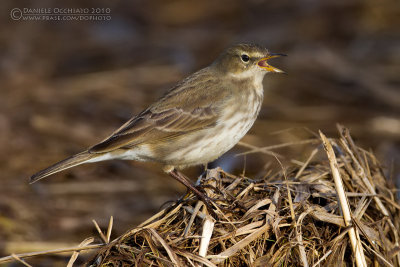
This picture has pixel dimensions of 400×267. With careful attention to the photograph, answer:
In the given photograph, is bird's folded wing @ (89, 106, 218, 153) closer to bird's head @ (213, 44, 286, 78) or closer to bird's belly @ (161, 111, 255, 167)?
bird's belly @ (161, 111, 255, 167)

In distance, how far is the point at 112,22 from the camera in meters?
12.4

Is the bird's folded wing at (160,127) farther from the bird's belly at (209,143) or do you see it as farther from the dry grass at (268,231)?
the dry grass at (268,231)

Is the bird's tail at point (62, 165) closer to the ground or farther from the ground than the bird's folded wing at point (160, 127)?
closer to the ground

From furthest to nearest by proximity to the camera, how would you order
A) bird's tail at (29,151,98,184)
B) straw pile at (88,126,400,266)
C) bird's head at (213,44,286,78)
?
bird's head at (213,44,286,78) → bird's tail at (29,151,98,184) → straw pile at (88,126,400,266)

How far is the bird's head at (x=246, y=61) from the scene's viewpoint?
20.3 feet

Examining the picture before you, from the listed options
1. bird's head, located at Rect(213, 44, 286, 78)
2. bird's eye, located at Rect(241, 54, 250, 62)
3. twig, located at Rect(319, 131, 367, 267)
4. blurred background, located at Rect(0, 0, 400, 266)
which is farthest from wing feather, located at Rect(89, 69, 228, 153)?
twig, located at Rect(319, 131, 367, 267)

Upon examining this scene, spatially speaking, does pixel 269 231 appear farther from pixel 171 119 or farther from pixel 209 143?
pixel 171 119

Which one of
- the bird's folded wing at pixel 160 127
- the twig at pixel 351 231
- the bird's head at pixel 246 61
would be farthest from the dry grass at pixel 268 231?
the bird's head at pixel 246 61

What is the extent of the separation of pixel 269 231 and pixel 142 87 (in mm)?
6069

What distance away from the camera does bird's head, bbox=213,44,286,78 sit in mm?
6188

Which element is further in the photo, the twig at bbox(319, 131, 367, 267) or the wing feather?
the wing feather

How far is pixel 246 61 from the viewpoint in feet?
20.4

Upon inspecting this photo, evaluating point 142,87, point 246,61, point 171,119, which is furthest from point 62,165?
point 142,87

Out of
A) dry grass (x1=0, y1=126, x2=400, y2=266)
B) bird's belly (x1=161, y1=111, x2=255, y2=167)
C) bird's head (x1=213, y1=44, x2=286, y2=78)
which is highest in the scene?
bird's head (x1=213, y1=44, x2=286, y2=78)
